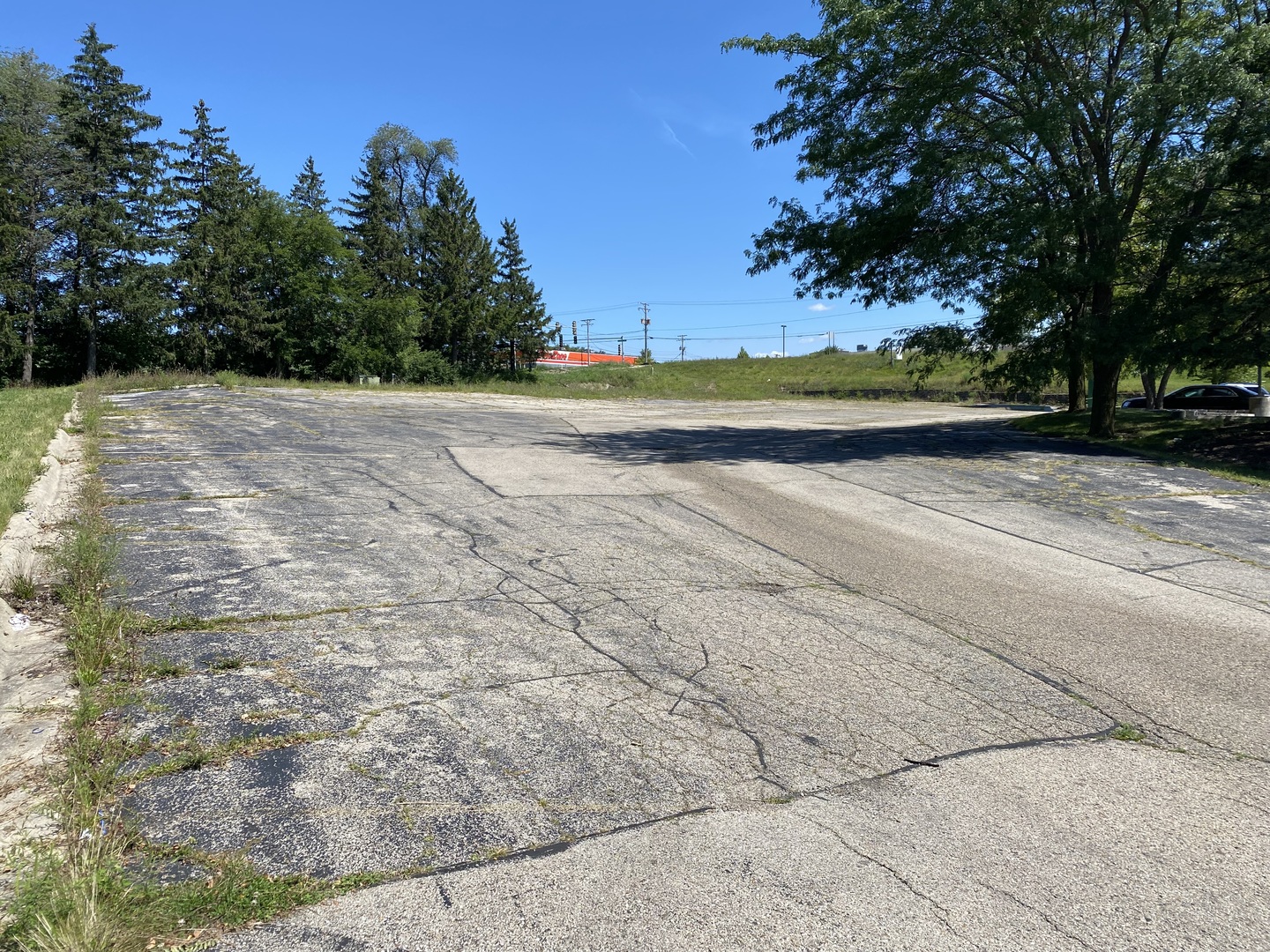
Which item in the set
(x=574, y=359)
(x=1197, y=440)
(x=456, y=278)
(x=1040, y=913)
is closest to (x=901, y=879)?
(x=1040, y=913)

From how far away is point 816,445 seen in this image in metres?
15.8

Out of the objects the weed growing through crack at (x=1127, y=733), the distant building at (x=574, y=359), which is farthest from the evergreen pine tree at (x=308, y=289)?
the weed growing through crack at (x=1127, y=733)

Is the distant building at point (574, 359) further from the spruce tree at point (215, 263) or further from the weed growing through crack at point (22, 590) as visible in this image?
the weed growing through crack at point (22, 590)

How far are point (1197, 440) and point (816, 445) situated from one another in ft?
24.1

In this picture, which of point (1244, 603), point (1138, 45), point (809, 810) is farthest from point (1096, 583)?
point (1138, 45)

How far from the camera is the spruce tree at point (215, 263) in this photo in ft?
154

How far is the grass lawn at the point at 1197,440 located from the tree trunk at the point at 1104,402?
26 centimetres

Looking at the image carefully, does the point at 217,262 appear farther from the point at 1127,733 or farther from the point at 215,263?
the point at 1127,733

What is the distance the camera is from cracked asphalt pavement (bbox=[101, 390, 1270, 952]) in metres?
2.68

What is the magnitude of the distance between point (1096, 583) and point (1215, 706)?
97.8 inches

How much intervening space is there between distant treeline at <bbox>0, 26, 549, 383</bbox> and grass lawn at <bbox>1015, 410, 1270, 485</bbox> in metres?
42.1

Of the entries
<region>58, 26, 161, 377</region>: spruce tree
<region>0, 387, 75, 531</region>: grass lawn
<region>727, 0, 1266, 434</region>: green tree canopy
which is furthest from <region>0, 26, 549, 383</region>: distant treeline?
<region>727, 0, 1266, 434</region>: green tree canopy

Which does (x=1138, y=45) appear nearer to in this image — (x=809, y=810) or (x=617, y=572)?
(x=617, y=572)

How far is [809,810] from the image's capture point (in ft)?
10.6
